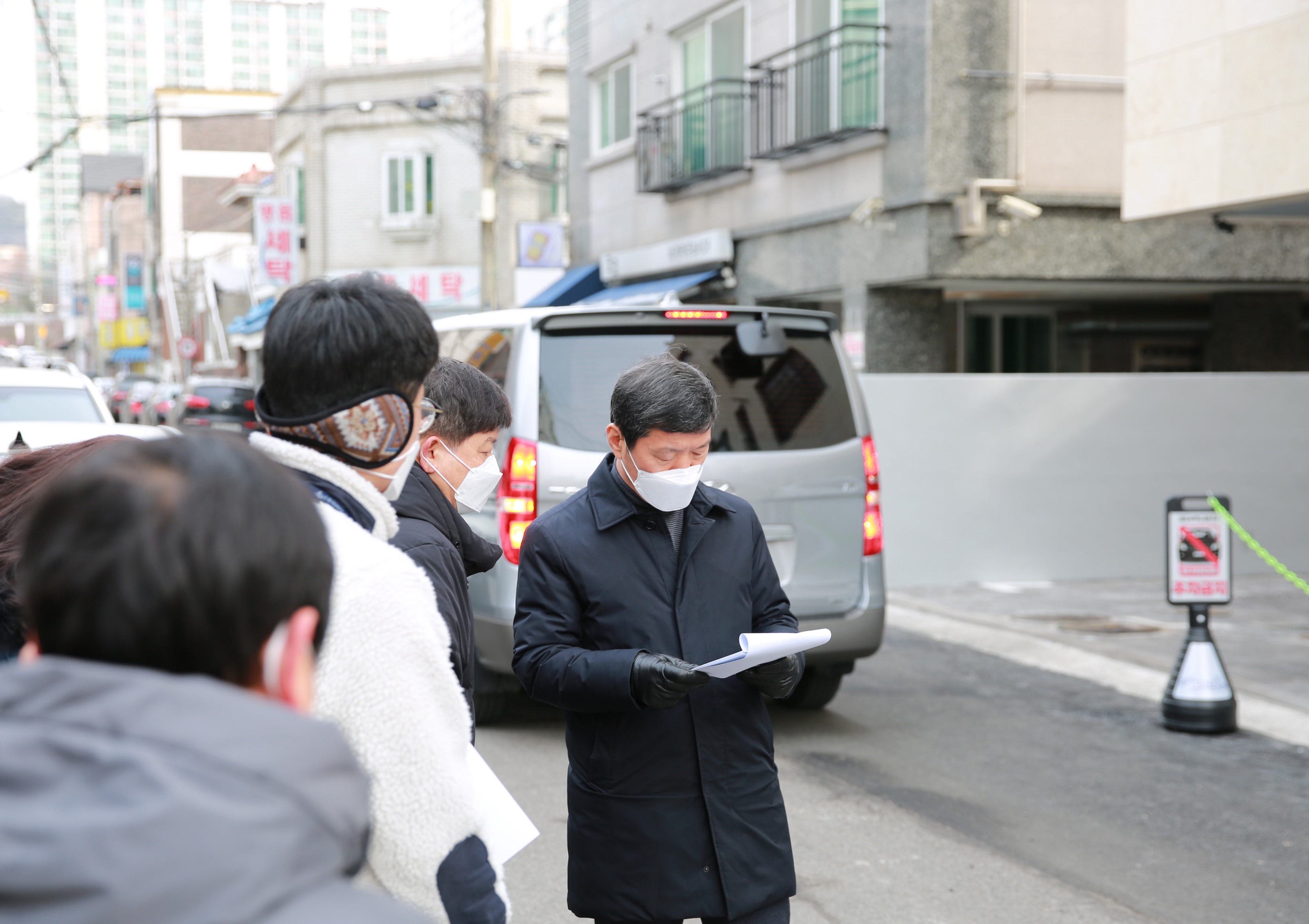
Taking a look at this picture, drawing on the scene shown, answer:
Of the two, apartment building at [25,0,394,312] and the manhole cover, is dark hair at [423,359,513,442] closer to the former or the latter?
the manhole cover

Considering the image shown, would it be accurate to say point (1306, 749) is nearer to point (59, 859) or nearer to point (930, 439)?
point (930, 439)

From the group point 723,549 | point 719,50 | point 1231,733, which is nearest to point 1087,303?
point 719,50

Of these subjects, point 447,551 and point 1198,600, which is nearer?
point 447,551

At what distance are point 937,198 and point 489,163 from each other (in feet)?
29.6

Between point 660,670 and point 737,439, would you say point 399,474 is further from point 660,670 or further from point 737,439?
point 737,439

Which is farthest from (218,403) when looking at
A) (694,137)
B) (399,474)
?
(399,474)

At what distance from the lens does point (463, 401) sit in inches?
128

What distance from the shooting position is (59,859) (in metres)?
0.97

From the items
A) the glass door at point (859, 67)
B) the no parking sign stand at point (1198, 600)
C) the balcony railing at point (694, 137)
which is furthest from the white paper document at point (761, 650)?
the balcony railing at point (694, 137)

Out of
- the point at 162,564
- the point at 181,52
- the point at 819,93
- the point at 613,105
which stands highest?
the point at 181,52

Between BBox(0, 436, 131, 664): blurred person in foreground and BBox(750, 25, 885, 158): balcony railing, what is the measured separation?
1294 centimetres

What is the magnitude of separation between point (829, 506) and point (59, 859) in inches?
232

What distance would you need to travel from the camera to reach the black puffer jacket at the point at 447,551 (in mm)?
2246

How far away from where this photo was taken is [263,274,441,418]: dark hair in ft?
5.85
